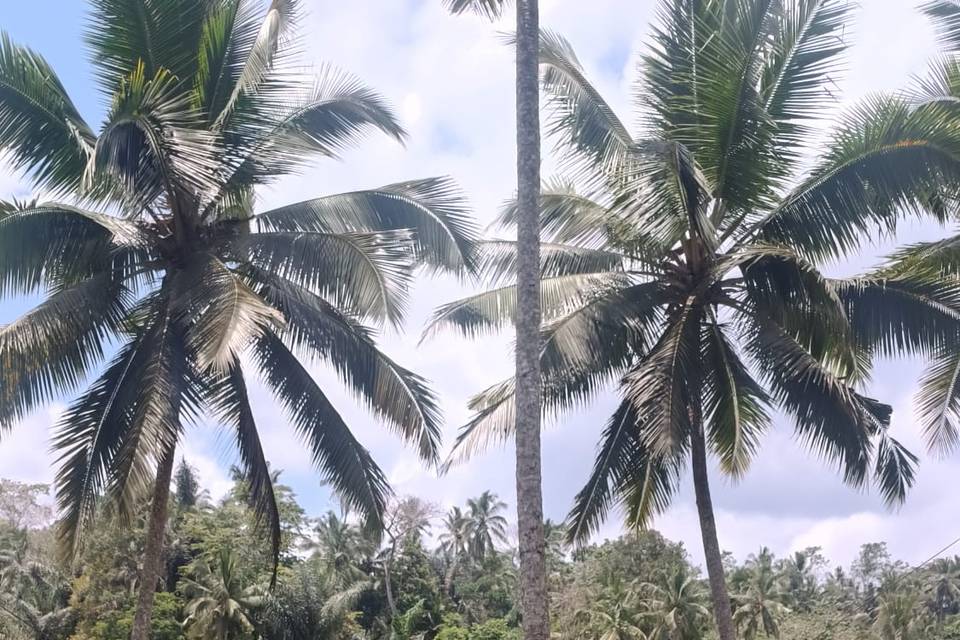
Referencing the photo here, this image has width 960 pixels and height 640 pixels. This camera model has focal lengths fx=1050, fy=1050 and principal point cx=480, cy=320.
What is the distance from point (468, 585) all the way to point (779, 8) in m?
45.5

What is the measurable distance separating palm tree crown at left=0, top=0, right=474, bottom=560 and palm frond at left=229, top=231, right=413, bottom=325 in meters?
0.02

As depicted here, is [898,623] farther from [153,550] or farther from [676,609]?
[153,550]

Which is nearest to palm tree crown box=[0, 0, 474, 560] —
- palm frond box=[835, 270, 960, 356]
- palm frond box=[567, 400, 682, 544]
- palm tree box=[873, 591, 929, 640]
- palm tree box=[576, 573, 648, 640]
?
palm frond box=[567, 400, 682, 544]

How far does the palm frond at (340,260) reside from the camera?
11555 mm

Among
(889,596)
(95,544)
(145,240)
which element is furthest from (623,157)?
(889,596)

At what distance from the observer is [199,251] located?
37.7 feet

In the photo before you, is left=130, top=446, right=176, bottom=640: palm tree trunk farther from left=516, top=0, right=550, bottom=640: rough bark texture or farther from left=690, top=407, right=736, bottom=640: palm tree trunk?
left=690, top=407, right=736, bottom=640: palm tree trunk

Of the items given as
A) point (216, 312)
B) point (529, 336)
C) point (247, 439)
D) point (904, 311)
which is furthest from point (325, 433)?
point (904, 311)

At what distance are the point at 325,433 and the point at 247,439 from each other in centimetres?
88

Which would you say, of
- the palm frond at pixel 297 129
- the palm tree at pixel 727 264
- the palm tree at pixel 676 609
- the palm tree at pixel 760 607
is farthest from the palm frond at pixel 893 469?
the palm tree at pixel 760 607

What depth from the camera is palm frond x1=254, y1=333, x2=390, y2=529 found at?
11938mm

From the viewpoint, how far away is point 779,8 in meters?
11.3

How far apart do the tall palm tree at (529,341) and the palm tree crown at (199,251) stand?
290 cm

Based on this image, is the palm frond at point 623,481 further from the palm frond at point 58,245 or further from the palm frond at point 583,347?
the palm frond at point 58,245
